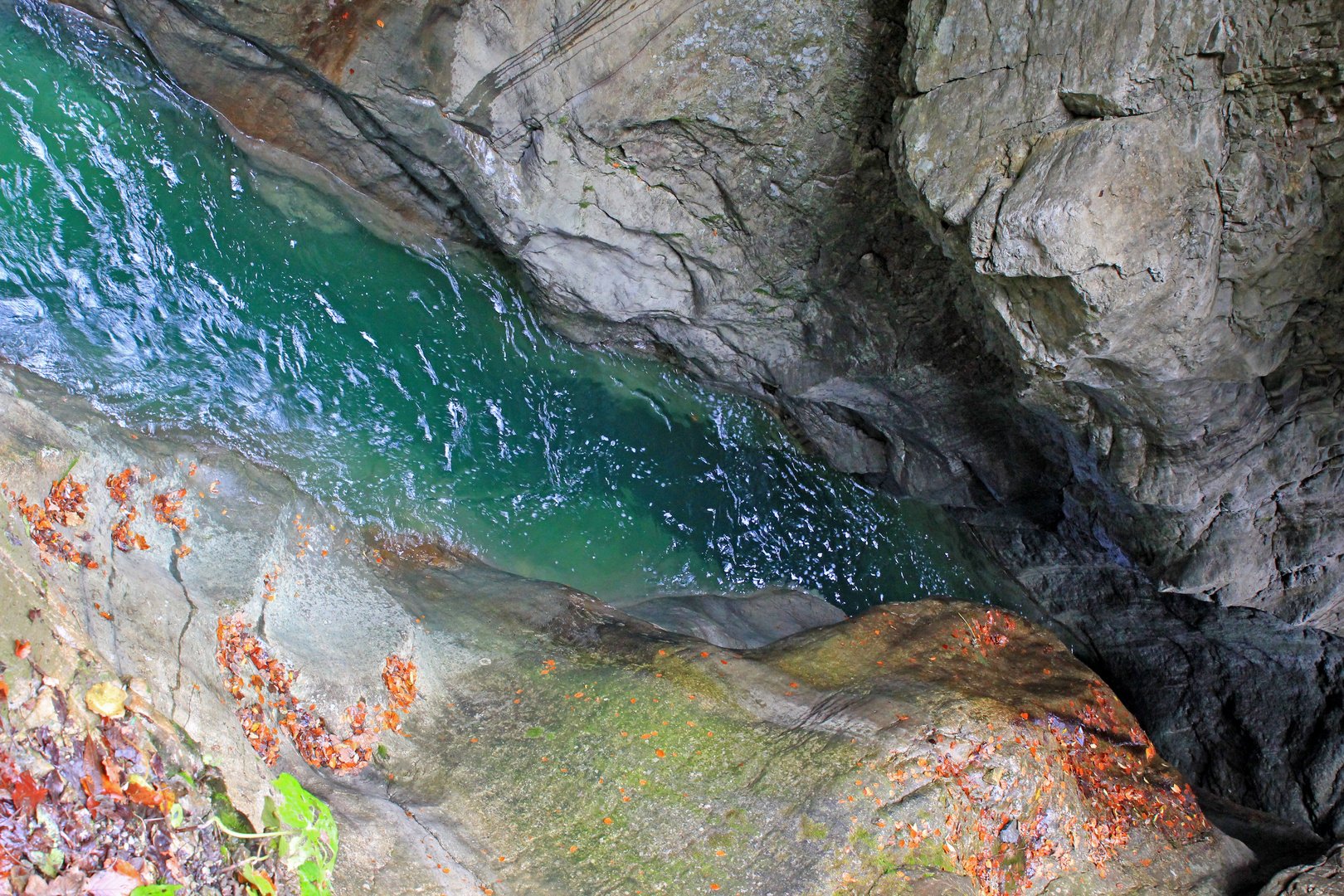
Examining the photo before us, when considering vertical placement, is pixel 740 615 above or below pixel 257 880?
below

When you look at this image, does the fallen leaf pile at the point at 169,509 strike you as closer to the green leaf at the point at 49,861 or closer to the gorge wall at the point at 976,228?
the green leaf at the point at 49,861

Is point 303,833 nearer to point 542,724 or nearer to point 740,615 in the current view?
point 542,724

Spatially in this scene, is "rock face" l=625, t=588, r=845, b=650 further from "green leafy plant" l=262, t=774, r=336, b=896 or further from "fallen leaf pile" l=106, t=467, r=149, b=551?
"fallen leaf pile" l=106, t=467, r=149, b=551

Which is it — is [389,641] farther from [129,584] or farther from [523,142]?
[523,142]

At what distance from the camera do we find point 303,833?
3797 millimetres

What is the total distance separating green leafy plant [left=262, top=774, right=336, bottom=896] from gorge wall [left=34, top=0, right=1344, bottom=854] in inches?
185

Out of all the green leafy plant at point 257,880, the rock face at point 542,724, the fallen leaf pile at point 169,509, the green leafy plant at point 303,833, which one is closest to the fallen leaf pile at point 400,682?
the rock face at point 542,724

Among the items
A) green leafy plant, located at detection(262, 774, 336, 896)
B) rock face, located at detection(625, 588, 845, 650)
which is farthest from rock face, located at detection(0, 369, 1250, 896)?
rock face, located at detection(625, 588, 845, 650)

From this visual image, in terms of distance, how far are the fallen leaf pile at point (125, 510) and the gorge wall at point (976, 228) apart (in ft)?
11.1

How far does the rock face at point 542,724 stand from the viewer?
429cm

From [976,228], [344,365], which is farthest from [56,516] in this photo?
[976,228]

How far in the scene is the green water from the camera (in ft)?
19.5

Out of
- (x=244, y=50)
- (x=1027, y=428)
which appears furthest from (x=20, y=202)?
(x=1027, y=428)

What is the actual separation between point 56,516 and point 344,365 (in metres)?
2.88
